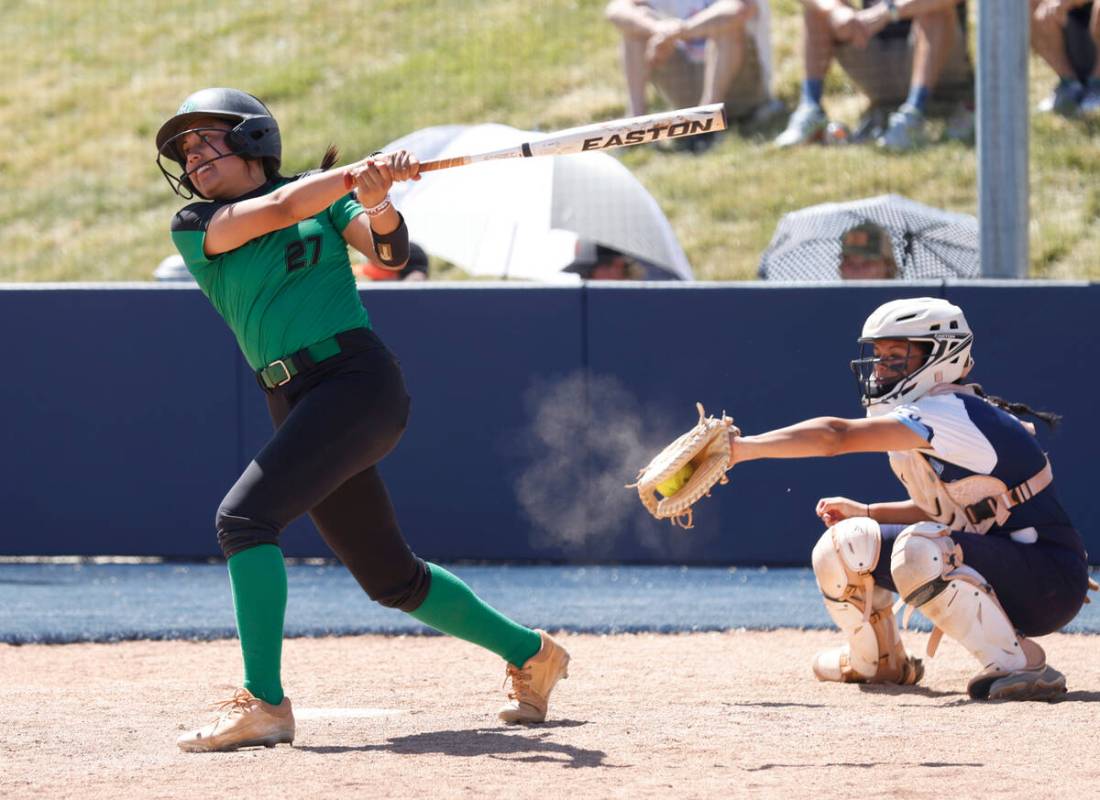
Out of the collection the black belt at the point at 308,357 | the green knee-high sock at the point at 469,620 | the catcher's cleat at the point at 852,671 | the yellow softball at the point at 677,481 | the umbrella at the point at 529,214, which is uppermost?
the umbrella at the point at 529,214

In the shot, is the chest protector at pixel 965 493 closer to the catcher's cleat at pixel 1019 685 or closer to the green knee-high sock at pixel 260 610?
the catcher's cleat at pixel 1019 685

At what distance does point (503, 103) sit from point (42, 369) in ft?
22.5

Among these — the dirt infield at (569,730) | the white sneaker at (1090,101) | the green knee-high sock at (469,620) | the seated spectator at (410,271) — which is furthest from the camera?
the white sneaker at (1090,101)

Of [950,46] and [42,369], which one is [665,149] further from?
[42,369]

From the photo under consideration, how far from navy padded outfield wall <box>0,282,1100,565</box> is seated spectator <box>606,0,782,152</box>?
4.44 m

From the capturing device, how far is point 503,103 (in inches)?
575

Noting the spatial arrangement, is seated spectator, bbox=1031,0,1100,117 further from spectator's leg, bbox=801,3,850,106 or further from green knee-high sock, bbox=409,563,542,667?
green knee-high sock, bbox=409,563,542,667

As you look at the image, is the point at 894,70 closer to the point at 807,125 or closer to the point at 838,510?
the point at 807,125

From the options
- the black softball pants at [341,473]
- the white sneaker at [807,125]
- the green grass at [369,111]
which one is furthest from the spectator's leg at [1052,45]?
the black softball pants at [341,473]

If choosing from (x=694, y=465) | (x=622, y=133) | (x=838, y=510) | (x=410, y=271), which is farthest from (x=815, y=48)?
(x=694, y=465)

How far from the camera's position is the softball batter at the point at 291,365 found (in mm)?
4191

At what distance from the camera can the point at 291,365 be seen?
14.1ft

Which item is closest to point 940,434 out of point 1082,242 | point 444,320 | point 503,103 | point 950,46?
point 444,320

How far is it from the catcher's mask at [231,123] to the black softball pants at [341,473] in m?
0.56
